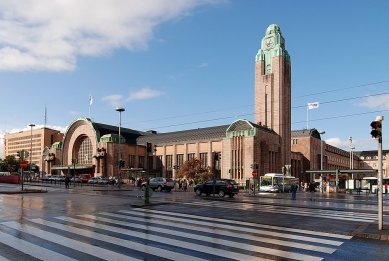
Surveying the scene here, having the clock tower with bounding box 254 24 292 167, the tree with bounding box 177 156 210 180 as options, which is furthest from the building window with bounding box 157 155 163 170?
the clock tower with bounding box 254 24 292 167

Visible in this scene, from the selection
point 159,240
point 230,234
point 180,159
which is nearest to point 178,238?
point 159,240

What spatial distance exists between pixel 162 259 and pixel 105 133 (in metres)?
78.1

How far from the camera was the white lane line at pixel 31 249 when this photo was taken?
7.49 meters

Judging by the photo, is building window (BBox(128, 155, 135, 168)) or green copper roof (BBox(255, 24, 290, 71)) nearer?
green copper roof (BBox(255, 24, 290, 71))

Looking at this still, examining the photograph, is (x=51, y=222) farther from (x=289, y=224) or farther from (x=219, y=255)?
(x=289, y=224)

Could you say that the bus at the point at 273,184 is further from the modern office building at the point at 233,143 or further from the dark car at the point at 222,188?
the dark car at the point at 222,188

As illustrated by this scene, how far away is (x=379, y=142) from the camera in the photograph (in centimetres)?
1176

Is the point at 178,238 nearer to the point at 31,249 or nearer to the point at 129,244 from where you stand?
the point at 129,244

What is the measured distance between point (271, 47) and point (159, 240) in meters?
70.5

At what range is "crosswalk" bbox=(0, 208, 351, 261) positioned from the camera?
7891 millimetres

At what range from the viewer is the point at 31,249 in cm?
818

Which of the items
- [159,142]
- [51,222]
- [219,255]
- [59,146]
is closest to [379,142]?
[219,255]

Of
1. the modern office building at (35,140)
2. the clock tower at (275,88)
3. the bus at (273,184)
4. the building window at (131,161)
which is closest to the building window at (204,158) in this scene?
the clock tower at (275,88)

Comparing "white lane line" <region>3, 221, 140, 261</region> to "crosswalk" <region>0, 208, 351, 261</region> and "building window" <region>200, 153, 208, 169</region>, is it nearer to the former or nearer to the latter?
"crosswalk" <region>0, 208, 351, 261</region>
